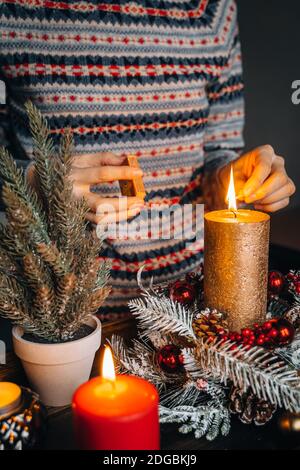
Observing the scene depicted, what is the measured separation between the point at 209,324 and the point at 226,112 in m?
0.89

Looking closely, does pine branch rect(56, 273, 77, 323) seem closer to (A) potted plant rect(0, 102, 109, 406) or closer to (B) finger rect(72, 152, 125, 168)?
(A) potted plant rect(0, 102, 109, 406)

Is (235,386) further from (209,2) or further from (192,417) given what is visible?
(209,2)

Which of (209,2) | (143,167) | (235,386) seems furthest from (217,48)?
(235,386)

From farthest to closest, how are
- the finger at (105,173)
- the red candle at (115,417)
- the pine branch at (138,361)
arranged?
1. the finger at (105,173)
2. the pine branch at (138,361)
3. the red candle at (115,417)

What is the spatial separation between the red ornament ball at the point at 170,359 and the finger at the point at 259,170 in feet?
1.10

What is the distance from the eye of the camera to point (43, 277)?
0.62 m

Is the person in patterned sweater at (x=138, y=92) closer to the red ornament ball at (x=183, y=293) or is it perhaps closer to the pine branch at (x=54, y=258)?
the red ornament ball at (x=183, y=293)

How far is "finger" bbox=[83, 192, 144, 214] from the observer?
2.65 ft

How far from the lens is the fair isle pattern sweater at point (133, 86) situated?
1.12m

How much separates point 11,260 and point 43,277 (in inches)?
2.2

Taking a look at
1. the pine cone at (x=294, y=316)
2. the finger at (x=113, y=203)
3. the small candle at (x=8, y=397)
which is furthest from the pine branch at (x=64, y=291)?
the pine cone at (x=294, y=316)

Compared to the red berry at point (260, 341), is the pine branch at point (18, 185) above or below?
above

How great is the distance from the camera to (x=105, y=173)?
0.80 m

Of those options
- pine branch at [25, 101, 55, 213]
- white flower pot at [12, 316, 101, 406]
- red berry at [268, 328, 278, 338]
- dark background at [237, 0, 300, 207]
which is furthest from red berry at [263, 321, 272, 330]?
dark background at [237, 0, 300, 207]
